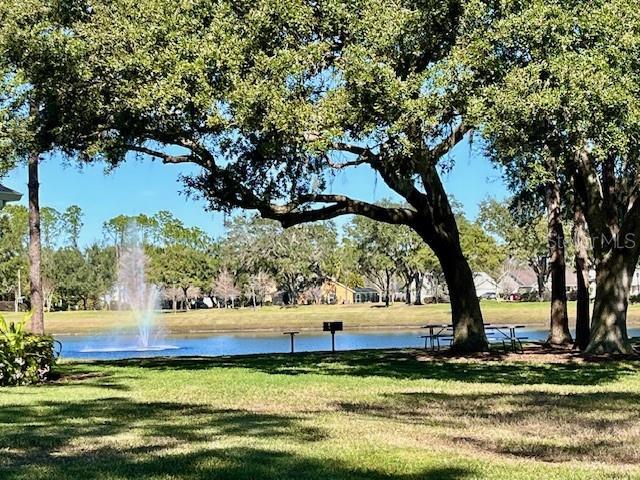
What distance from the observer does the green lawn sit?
6168 millimetres

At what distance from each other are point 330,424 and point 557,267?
13309 mm

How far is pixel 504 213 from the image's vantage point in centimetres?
6588

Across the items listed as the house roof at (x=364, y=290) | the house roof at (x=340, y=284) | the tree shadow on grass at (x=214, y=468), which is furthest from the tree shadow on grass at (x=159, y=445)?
the house roof at (x=364, y=290)

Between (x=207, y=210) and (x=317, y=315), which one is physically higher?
→ (x=207, y=210)

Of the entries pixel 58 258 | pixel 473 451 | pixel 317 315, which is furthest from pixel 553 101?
pixel 58 258

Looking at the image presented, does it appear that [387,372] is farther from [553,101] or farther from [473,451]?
[473,451]

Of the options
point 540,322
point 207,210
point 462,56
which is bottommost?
point 540,322

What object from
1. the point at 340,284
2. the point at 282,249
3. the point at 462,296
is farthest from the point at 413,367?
the point at 340,284

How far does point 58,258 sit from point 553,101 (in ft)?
226

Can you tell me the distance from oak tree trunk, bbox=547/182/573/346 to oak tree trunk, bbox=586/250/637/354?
2973mm

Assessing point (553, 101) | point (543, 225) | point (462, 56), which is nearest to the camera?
point (553, 101)

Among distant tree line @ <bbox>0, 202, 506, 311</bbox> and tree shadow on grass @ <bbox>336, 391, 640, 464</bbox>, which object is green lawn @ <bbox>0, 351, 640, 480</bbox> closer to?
tree shadow on grass @ <bbox>336, 391, 640, 464</bbox>

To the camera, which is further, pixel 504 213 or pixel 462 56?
pixel 504 213

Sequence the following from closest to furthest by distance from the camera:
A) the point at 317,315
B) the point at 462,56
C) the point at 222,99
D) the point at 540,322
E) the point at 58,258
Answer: the point at 462,56
the point at 222,99
the point at 540,322
the point at 317,315
the point at 58,258
